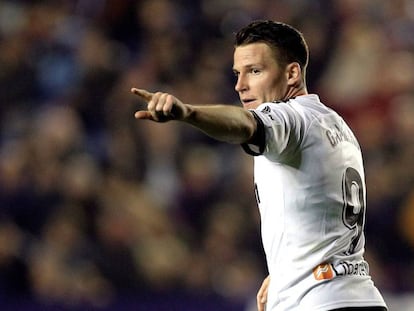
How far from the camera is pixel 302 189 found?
3.41 m

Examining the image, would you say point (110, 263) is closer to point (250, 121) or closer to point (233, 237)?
point (233, 237)

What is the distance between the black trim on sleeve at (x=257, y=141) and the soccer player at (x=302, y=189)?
91 millimetres

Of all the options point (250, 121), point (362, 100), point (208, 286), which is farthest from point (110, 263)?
point (250, 121)

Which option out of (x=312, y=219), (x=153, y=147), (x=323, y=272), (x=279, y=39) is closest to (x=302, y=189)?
(x=312, y=219)

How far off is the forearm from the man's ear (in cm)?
59

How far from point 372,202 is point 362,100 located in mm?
1089

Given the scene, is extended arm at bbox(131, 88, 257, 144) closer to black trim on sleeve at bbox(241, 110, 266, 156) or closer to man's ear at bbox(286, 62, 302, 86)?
black trim on sleeve at bbox(241, 110, 266, 156)

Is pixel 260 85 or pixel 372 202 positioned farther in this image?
pixel 372 202

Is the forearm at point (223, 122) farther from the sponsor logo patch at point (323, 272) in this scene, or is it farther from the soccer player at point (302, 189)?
the sponsor logo patch at point (323, 272)

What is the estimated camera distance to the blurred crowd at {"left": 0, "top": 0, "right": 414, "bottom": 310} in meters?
6.54

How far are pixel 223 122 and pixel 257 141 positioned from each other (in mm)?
195

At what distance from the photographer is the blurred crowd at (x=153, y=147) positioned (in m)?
6.54

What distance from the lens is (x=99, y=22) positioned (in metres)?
8.40

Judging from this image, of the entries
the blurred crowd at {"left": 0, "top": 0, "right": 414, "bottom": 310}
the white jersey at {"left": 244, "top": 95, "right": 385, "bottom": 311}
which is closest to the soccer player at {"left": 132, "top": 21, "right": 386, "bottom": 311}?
the white jersey at {"left": 244, "top": 95, "right": 385, "bottom": 311}
